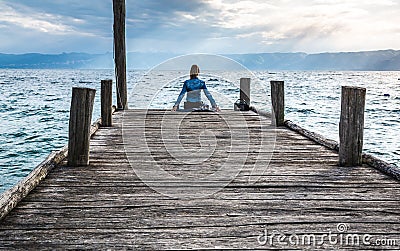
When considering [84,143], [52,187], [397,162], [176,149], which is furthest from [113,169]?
[397,162]

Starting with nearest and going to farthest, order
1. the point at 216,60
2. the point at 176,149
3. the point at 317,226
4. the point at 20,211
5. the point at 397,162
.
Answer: the point at 317,226
the point at 20,211
the point at 216,60
the point at 176,149
the point at 397,162

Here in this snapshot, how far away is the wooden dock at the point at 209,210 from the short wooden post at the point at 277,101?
10.5 feet

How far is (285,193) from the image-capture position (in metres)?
4.05

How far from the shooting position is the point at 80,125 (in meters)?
4.89

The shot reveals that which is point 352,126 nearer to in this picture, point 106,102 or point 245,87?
point 106,102

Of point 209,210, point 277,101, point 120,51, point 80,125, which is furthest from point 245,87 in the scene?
point 209,210

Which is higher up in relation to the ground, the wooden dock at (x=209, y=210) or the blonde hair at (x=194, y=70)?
the blonde hair at (x=194, y=70)

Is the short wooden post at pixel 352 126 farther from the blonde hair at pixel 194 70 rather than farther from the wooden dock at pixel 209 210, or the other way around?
the blonde hair at pixel 194 70

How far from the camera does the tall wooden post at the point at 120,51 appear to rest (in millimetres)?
10875

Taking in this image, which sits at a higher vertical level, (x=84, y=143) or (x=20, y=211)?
(x=84, y=143)

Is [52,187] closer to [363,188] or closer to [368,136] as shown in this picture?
[363,188]

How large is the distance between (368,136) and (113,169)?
637 inches

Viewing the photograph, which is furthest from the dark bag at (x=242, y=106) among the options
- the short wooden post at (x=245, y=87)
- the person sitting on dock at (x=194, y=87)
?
the person sitting on dock at (x=194, y=87)

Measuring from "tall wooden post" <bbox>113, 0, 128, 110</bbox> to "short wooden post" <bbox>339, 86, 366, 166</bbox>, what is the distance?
24.2 ft
